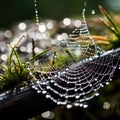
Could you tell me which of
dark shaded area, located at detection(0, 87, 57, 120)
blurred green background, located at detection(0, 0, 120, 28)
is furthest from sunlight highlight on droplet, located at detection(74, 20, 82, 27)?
blurred green background, located at detection(0, 0, 120, 28)

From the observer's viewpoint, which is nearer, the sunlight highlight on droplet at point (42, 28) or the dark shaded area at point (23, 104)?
the dark shaded area at point (23, 104)

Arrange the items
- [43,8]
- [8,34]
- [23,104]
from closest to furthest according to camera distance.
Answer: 1. [23,104]
2. [8,34]
3. [43,8]

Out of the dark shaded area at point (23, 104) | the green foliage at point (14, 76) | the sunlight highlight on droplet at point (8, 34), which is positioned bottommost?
the dark shaded area at point (23, 104)

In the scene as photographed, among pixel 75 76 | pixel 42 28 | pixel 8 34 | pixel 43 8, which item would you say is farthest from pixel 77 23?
pixel 43 8

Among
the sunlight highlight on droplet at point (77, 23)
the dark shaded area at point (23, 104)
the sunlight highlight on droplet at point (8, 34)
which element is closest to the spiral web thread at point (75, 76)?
the dark shaded area at point (23, 104)

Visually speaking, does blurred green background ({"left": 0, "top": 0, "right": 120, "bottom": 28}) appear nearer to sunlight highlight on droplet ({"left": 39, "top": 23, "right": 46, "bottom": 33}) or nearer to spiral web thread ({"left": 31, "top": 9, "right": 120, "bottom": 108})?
sunlight highlight on droplet ({"left": 39, "top": 23, "right": 46, "bottom": 33})

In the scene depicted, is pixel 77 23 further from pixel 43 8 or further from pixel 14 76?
pixel 43 8

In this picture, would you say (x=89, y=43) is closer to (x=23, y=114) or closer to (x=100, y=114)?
(x=100, y=114)

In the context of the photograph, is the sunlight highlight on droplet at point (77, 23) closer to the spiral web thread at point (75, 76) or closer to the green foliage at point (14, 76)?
the spiral web thread at point (75, 76)

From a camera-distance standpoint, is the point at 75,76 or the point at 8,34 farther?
the point at 8,34

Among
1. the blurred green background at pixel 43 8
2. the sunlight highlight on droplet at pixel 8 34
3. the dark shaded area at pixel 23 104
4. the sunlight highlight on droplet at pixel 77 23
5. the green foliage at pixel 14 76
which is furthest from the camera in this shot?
the blurred green background at pixel 43 8

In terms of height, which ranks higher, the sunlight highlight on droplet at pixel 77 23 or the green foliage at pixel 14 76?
the sunlight highlight on droplet at pixel 77 23
